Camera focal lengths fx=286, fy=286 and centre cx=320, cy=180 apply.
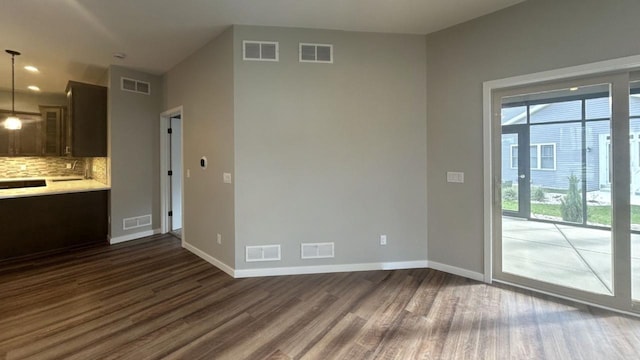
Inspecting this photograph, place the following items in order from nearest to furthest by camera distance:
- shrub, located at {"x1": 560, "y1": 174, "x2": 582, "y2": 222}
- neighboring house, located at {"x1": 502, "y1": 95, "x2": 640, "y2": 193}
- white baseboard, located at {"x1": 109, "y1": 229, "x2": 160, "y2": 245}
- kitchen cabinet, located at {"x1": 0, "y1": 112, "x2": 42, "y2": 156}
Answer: neighboring house, located at {"x1": 502, "y1": 95, "x2": 640, "y2": 193}
shrub, located at {"x1": 560, "y1": 174, "x2": 582, "y2": 222}
white baseboard, located at {"x1": 109, "y1": 229, "x2": 160, "y2": 245}
kitchen cabinet, located at {"x1": 0, "y1": 112, "x2": 42, "y2": 156}

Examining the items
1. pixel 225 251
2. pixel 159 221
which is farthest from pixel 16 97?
pixel 225 251

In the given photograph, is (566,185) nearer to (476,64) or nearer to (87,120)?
(476,64)

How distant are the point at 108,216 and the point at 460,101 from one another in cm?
547

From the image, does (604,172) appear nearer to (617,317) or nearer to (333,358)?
(617,317)

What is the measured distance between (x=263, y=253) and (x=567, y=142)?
3325 millimetres

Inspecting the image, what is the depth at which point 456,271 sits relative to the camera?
10.9 feet

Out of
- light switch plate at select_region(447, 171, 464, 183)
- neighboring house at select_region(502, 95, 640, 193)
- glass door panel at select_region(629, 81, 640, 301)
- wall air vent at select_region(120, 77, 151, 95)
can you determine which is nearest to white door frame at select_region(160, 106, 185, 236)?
wall air vent at select_region(120, 77, 151, 95)

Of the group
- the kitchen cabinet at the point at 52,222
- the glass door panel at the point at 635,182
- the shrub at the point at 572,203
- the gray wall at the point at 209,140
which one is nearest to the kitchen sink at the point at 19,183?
the kitchen cabinet at the point at 52,222

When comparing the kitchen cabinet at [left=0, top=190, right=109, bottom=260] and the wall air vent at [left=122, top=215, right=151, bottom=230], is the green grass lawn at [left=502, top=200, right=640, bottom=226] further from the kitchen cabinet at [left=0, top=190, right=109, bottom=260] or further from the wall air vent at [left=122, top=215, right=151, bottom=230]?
the kitchen cabinet at [left=0, top=190, right=109, bottom=260]

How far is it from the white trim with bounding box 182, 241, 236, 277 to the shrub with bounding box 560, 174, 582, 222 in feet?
11.5

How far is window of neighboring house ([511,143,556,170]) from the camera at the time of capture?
9.27ft

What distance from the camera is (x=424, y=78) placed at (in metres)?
3.46

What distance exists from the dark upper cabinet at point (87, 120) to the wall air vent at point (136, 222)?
118 cm

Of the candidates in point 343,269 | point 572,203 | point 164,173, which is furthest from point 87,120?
point 572,203
